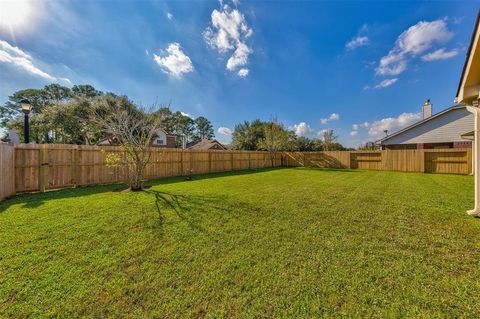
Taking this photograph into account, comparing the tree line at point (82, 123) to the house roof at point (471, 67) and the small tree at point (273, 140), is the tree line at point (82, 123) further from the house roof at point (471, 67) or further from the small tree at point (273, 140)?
the house roof at point (471, 67)

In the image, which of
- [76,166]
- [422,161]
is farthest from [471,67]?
[76,166]

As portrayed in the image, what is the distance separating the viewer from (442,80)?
11766mm

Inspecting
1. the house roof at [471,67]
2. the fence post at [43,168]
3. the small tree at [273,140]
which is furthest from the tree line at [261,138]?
the fence post at [43,168]

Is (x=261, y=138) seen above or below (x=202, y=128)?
below

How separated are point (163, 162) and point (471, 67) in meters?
12.3

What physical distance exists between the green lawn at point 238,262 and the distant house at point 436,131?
595 inches

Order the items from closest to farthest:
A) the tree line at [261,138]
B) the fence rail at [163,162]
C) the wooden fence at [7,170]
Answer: the wooden fence at [7,170] < the fence rail at [163,162] < the tree line at [261,138]

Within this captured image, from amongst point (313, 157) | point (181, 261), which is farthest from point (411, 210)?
point (313, 157)

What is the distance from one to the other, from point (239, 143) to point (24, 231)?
83.5 ft

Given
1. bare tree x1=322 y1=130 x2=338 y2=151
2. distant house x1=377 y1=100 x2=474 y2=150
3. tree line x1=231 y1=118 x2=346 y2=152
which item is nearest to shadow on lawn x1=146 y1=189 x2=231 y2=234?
distant house x1=377 y1=100 x2=474 y2=150

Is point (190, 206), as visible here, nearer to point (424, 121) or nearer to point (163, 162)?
point (163, 162)

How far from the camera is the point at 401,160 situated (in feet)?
47.9

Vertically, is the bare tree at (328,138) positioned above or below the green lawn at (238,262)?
above

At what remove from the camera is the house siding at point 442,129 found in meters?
14.0
